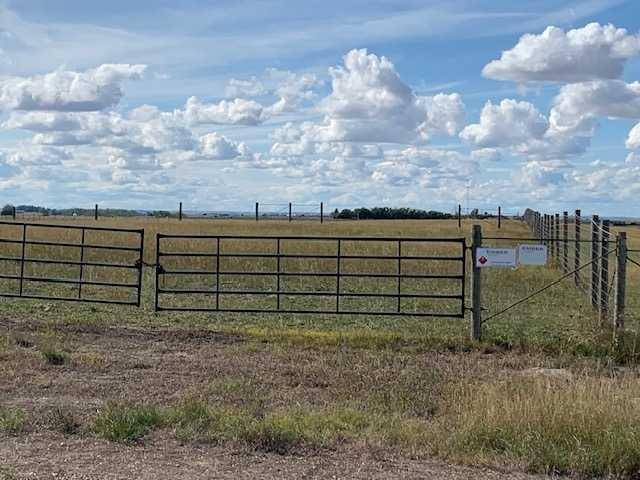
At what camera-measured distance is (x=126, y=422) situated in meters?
6.83

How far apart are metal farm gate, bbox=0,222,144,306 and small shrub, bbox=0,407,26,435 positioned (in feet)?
24.3

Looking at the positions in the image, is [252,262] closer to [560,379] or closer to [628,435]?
[560,379]

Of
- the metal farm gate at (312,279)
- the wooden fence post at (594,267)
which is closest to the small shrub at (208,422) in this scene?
the metal farm gate at (312,279)

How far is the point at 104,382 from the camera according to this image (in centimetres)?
918

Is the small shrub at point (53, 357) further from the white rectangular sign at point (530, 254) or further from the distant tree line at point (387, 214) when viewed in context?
the distant tree line at point (387, 214)

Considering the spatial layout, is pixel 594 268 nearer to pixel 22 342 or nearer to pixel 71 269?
pixel 22 342

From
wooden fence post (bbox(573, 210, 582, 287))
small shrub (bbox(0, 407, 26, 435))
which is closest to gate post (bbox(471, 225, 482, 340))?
wooden fence post (bbox(573, 210, 582, 287))

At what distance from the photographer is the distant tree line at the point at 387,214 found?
299 ft

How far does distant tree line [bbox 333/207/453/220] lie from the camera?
91.2m

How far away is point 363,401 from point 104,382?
3.02m

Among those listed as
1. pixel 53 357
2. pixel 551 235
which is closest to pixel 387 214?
pixel 551 235

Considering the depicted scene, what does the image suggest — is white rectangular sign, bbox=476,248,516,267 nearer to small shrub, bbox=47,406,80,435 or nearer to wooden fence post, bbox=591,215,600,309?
wooden fence post, bbox=591,215,600,309

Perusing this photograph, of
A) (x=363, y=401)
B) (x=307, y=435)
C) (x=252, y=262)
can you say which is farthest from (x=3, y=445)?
(x=252, y=262)

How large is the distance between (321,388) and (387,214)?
87.0 metres
